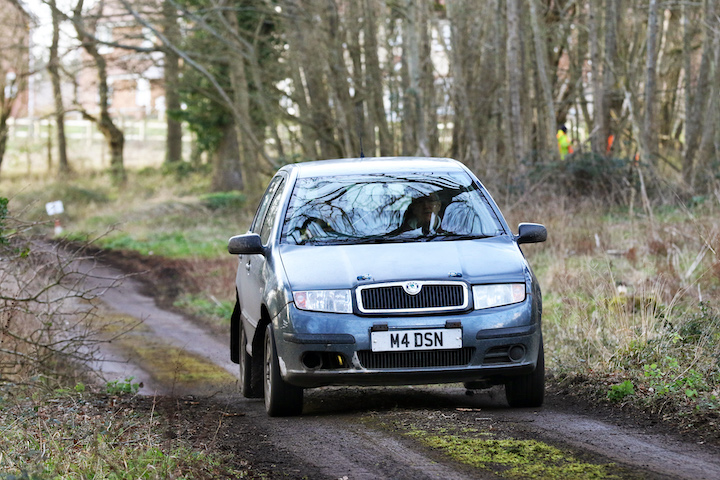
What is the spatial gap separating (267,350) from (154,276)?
14.1 meters

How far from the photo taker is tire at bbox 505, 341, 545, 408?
23.5ft

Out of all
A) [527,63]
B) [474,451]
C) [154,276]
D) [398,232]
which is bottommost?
[154,276]

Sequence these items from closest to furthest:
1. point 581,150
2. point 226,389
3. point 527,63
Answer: point 226,389 < point 581,150 < point 527,63

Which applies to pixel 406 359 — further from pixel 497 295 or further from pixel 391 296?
pixel 497 295

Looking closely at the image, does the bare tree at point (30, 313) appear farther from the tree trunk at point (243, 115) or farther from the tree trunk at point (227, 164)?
the tree trunk at point (227, 164)

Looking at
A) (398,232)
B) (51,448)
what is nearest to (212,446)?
(51,448)

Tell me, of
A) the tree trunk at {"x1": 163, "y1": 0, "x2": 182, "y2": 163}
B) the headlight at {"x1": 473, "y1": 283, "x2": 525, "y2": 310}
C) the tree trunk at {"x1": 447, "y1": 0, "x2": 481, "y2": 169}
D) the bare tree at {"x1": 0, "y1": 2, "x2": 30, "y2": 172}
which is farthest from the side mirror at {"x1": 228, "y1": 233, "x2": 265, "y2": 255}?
the bare tree at {"x1": 0, "y1": 2, "x2": 30, "y2": 172}

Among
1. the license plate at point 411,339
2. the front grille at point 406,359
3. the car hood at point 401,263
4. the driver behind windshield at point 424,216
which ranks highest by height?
the driver behind windshield at point 424,216

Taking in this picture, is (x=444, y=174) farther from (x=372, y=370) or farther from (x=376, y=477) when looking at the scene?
(x=376, y=477)

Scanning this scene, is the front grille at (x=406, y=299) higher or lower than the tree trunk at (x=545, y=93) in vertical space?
lower

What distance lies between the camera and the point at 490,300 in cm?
680

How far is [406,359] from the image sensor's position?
264 inches

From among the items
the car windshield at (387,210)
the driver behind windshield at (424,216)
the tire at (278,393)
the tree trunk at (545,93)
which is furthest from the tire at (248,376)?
the tree trunk at (545,93)

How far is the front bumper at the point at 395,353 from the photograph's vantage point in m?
6.66
